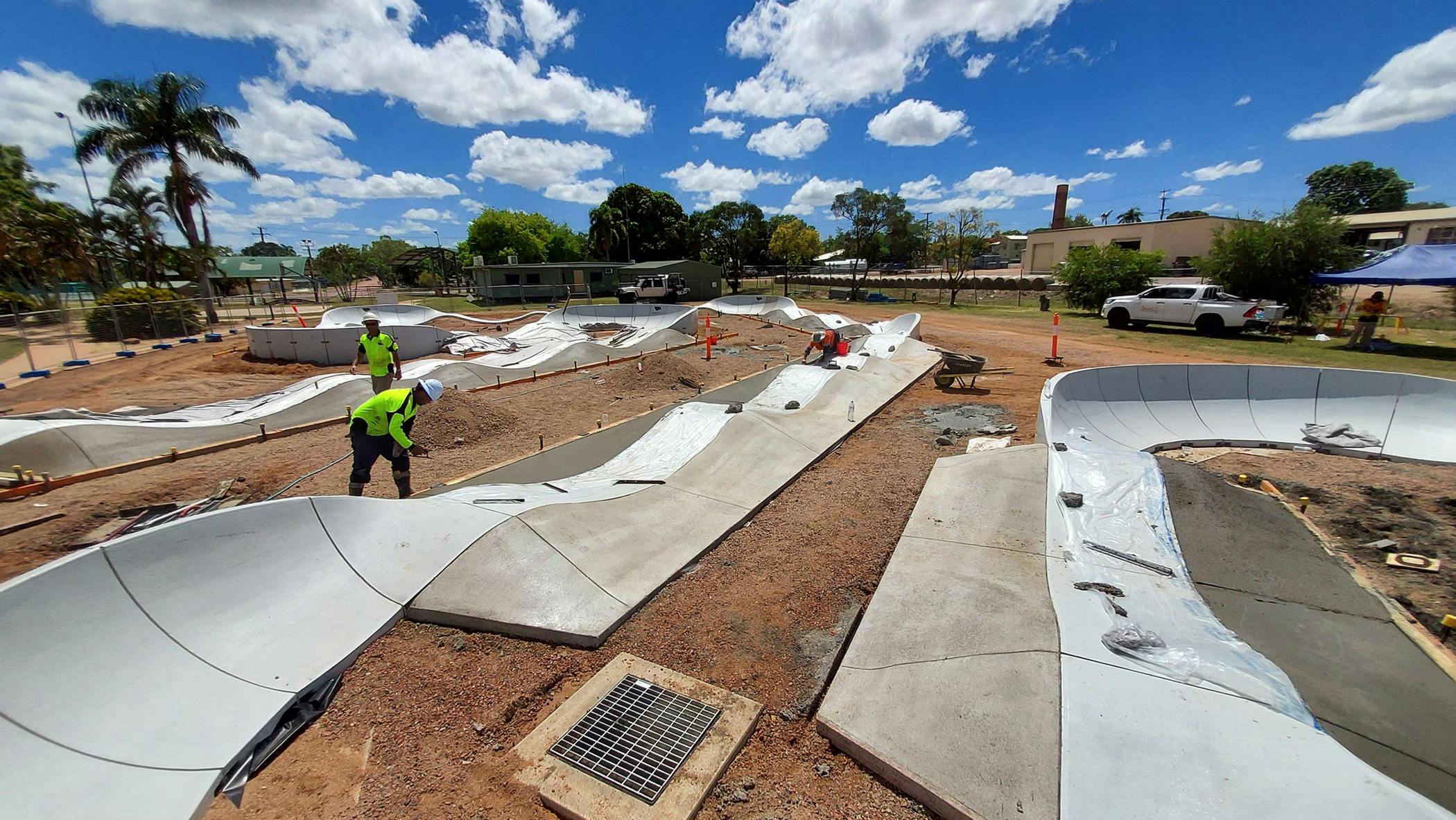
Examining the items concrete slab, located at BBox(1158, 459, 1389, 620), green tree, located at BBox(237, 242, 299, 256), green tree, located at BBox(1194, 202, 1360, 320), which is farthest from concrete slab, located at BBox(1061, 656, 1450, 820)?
green tree, located at BBox(237, 242, 299, 256)

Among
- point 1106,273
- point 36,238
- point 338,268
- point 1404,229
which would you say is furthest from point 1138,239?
point 338,268

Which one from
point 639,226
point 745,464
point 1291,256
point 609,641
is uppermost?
point 639,226

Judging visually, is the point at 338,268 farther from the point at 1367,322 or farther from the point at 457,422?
the point at 1367,322

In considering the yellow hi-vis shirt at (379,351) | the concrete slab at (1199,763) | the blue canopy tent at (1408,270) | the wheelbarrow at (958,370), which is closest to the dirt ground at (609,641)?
the concrete slab at (1199,763)

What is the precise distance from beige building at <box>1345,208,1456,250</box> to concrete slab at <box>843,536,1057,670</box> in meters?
42.7

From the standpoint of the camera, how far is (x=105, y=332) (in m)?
20.1

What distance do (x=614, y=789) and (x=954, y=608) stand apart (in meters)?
2.71

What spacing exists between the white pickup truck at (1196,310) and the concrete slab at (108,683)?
81.8ft

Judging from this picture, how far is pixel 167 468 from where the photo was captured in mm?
7523

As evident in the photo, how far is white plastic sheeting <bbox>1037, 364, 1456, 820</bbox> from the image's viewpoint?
2445mm

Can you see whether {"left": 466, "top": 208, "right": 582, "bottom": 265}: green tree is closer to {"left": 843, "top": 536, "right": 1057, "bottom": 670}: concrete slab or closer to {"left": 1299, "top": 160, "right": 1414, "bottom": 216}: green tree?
{"left": 843, "top": 536, "right": 1057, "bottom": 670}: concrete slab

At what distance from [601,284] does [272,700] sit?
41746 mm

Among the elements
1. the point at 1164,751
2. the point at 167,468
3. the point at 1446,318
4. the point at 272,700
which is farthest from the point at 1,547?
the point at 1446,318

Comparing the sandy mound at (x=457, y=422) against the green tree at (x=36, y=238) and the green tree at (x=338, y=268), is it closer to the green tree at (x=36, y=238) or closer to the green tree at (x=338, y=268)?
Result: the green tree at (x=36, y=238)
